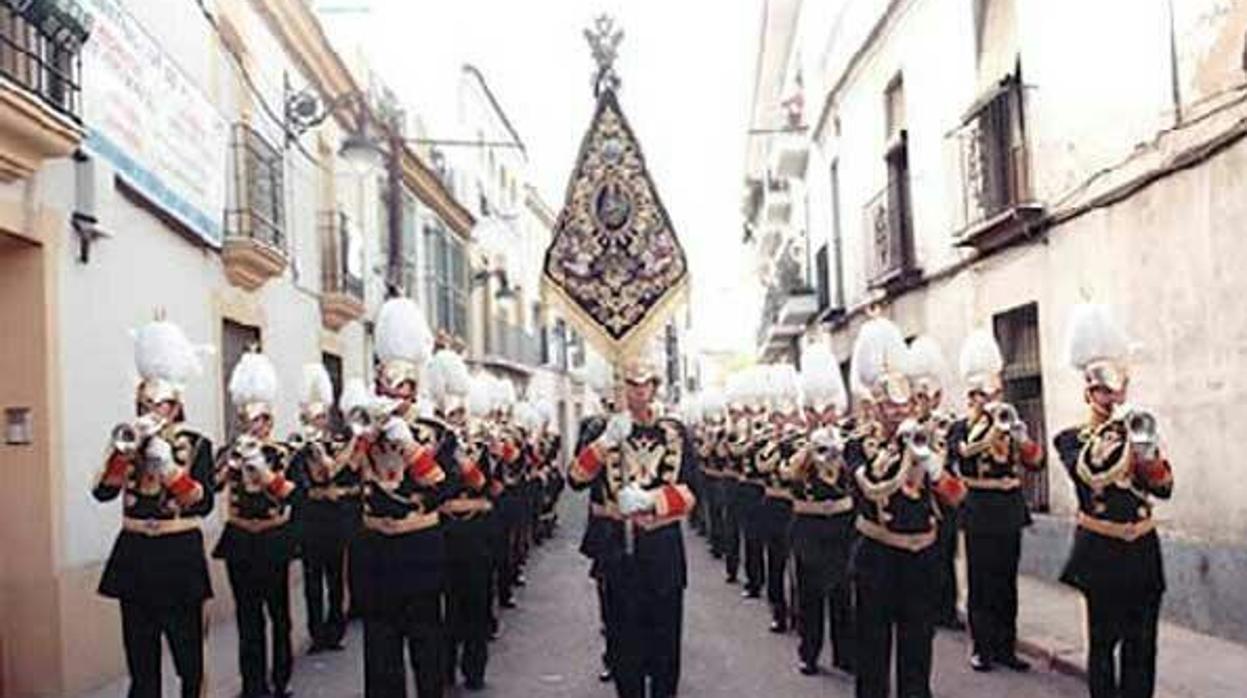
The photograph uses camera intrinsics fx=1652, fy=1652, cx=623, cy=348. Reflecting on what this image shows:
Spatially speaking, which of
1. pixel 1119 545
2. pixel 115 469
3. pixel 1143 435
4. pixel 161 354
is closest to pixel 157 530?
pixel 115 469

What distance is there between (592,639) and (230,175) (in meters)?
5.33

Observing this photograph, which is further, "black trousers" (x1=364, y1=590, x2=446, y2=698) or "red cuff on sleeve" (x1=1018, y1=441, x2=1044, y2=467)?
"red cuff on sleeve" (x1=1018, y1=441, x2=1044, y2=467)

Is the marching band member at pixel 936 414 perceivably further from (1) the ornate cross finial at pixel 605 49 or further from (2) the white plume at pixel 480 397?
(2) the white plume at pixel 480 397

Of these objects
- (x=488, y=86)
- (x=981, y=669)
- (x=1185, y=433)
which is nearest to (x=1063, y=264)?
(x=1185, y=433)

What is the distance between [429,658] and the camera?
7699 mm

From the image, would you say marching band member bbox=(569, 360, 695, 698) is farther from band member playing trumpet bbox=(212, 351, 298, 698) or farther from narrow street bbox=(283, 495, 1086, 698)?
band member playing trumpet bbox=(212, 351, 298, 698)

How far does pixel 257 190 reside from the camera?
14836 mm

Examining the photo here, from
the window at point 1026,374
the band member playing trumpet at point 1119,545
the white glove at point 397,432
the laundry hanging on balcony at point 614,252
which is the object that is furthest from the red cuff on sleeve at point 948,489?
the window at point 1026,374

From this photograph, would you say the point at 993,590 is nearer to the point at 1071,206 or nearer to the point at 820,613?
the point at 820,613

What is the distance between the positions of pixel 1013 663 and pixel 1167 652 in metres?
0.88

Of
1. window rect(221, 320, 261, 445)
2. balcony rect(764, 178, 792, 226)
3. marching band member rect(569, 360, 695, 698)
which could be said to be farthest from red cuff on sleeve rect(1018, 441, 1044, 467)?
balcony rect(764, 178, 792, 226)

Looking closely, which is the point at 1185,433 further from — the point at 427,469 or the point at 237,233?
the point at 237,233

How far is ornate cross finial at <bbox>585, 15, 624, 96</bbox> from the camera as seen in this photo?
Answer: 930 cm

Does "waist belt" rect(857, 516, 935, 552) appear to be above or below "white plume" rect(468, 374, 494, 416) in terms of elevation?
below
